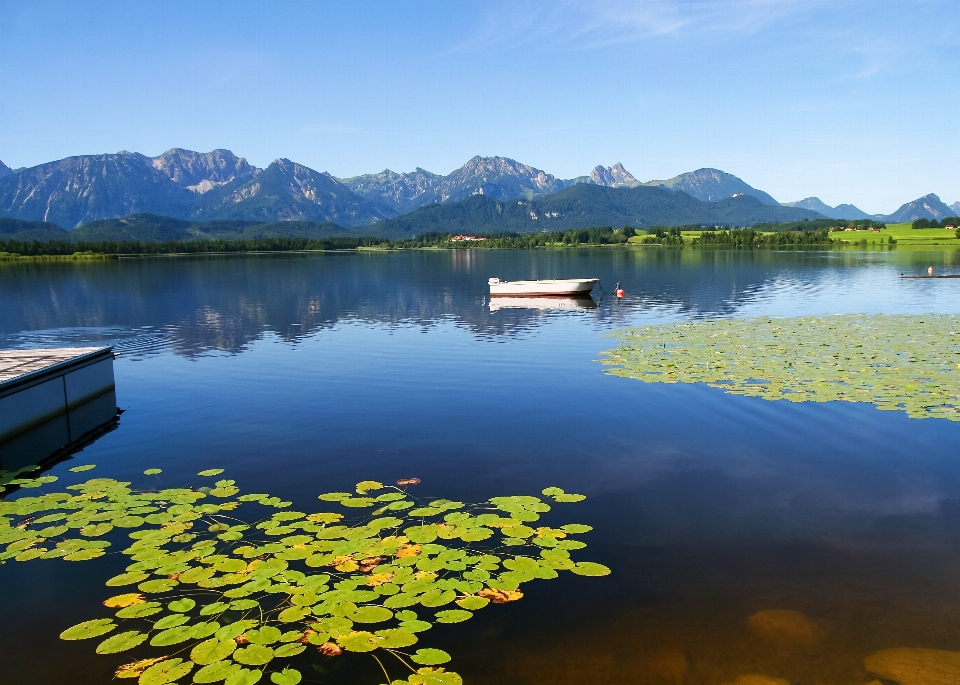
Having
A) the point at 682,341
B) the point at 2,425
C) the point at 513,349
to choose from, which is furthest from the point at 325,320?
the point at 2,425

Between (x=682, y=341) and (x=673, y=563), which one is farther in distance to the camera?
(x=682, y=341)

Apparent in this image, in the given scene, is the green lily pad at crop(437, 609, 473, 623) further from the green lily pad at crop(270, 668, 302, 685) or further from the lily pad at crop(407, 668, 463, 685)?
the green lily pad at crop(270, 668, 302, 685)

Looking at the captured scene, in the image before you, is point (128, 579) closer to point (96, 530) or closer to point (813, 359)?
point (96, 530)

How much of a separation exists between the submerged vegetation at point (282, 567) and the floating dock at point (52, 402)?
6070mm

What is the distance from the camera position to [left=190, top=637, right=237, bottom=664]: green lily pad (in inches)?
372

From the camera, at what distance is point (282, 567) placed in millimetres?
12273

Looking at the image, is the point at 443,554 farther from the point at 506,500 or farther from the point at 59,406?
the point at 59,406

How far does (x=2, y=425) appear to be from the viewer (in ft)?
70.9

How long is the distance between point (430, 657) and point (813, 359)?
27.9 m

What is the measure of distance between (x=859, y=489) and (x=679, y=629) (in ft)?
28.1

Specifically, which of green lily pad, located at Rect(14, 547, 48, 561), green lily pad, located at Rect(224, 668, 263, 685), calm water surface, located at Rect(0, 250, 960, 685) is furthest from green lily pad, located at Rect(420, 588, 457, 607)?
green lily pad, located at Rect(14, 547, 48, 561)

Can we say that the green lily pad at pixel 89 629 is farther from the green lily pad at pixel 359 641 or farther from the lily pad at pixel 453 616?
the lily pad at pixel 453 616

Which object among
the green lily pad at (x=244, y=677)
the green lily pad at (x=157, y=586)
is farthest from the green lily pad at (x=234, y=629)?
the green lily pad at (x=157, y=586)

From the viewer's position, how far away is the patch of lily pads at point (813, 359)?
2477 cm
